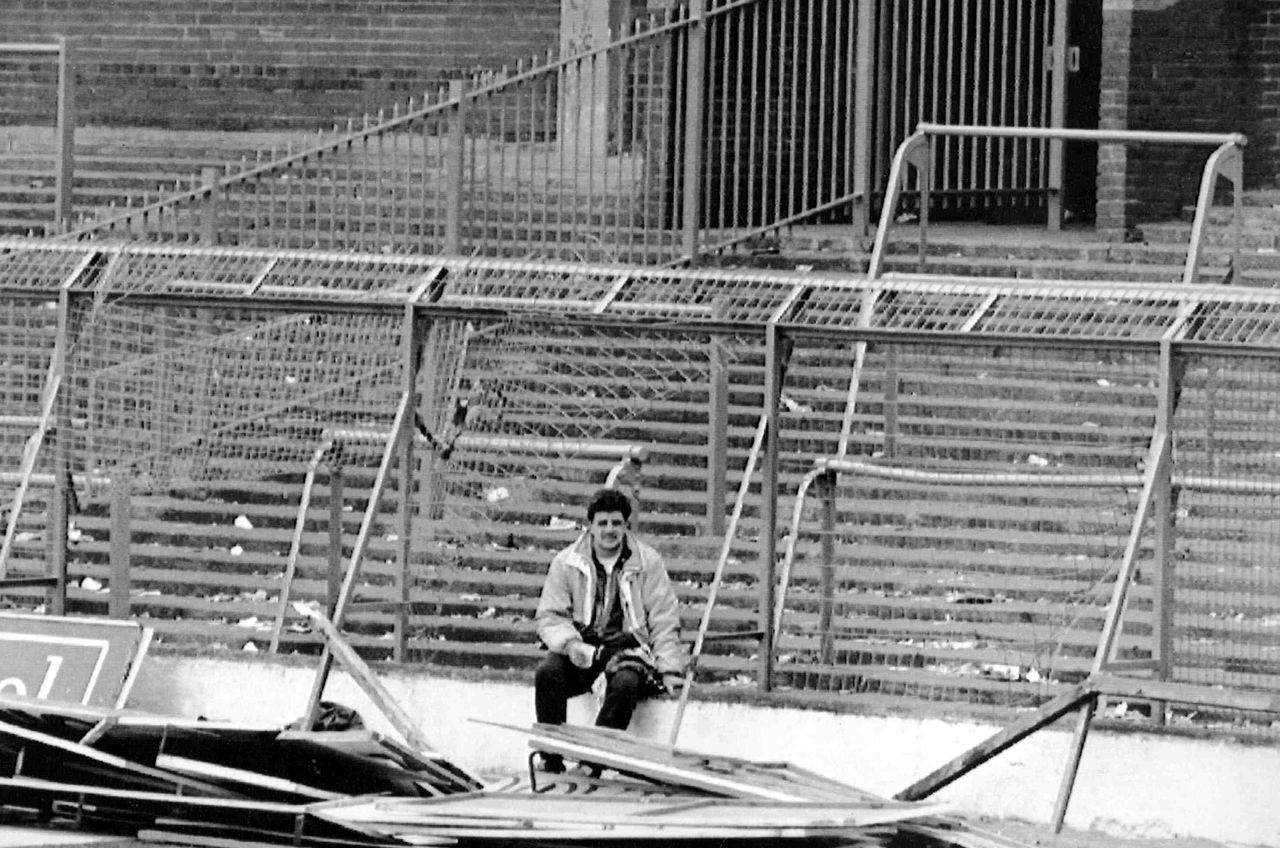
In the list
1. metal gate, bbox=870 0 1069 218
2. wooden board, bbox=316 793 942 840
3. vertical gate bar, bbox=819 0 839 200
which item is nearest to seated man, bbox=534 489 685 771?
wooden board, bbox=316 793 942 840

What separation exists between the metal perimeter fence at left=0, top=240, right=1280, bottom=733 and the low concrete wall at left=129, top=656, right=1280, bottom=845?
0.97ft

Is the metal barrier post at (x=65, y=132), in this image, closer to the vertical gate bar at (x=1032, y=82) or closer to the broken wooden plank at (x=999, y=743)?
the vertical gate bar at (x=1032, y=82)

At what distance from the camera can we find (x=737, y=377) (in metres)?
17.4

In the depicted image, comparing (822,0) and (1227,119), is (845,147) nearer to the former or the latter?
(822,0)

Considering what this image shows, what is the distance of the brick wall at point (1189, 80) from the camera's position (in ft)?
65.0

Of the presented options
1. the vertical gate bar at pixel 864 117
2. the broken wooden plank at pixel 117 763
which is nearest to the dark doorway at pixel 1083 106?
the vertical gate bar at pixel 864 117

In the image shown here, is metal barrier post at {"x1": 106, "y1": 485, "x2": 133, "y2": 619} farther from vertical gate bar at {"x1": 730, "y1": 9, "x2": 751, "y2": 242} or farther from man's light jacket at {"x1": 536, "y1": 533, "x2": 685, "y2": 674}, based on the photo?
vertical gate bar at {"x1": 730, "y1": 9, "x2": 751, "y2": 242}

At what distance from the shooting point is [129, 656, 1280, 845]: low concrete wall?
12.3 metres

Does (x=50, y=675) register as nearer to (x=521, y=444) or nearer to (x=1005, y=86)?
(x=521, y=444)

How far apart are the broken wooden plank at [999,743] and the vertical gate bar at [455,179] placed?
6062 mm

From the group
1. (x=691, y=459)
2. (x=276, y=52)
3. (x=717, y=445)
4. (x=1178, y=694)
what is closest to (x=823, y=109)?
(x=691, y=459)

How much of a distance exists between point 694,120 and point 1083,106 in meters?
4.13

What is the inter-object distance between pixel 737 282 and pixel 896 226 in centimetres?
567

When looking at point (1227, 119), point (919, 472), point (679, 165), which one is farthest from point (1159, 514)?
point (1227, 119)
